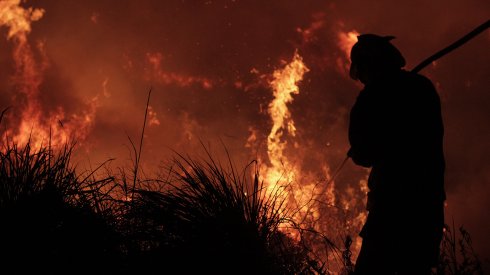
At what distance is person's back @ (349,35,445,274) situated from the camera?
2.31m

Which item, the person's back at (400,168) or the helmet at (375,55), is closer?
the person's back at (400,168)

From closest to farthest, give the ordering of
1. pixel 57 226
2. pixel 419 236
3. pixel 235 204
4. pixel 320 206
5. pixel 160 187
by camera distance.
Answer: pixel 419 236
pixel 57 226
pixel 235 204
pixel 160 187
pixel 320 206

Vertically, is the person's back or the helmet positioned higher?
the helmet

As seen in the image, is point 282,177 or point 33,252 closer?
point 33,252

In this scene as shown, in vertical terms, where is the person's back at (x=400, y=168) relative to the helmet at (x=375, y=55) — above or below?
below

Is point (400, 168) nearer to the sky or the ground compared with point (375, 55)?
nearer to the ground

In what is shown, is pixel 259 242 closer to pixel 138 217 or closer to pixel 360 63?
pixel 138 217

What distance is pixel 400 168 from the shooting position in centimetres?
237

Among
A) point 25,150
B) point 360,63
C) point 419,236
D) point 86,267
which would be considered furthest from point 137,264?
point 360,63

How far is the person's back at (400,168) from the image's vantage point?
231cm

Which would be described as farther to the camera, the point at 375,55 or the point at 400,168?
the point at 375,55

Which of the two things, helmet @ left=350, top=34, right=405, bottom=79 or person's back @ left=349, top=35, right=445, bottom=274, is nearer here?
person's back @ left=349, top=35, right=445, bottom=274

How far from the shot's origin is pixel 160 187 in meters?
3.33

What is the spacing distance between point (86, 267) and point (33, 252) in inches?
12.3
